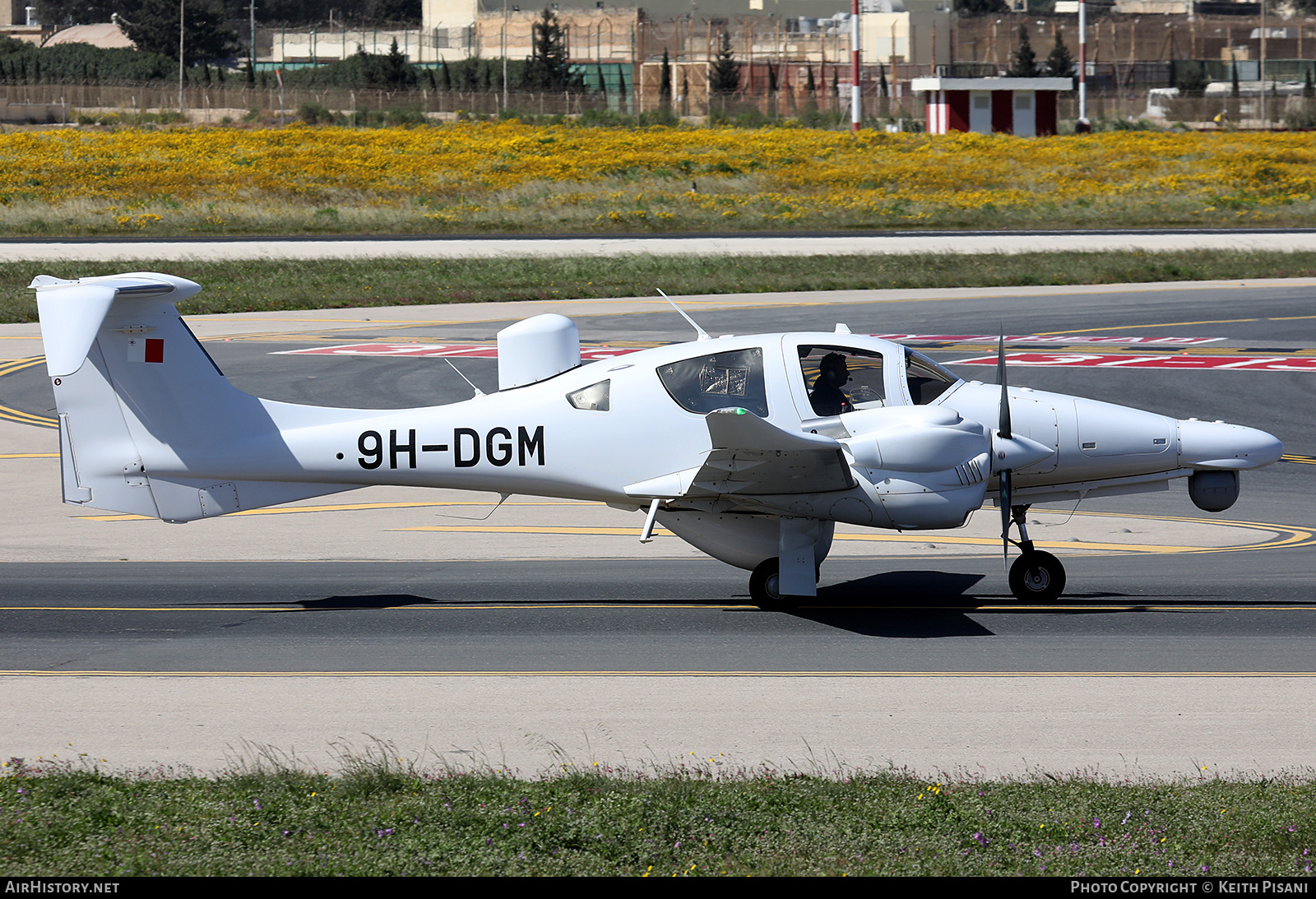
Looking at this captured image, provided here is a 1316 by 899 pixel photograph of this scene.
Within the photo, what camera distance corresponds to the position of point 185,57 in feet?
438

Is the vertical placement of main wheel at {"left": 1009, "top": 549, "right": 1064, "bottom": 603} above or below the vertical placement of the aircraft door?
below

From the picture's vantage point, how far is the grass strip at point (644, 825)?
7.12 meters

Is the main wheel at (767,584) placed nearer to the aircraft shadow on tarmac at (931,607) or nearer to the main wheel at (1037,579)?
the aircraft shadow on tarmac at (931,607)

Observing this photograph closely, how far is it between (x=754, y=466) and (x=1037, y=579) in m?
3.17

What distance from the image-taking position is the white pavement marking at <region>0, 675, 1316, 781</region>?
9.02 metres

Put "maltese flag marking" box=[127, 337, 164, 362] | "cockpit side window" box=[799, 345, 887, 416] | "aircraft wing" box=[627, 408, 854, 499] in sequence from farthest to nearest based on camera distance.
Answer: "maltese flag marking" box=[127, 337, 164, 362], "cockpit side window" box=[799, 345, 887, 416], "aircraft wing" box=[627, 408, 854, 499]

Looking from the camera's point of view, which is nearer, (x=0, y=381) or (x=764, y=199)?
(x=0, y=381)

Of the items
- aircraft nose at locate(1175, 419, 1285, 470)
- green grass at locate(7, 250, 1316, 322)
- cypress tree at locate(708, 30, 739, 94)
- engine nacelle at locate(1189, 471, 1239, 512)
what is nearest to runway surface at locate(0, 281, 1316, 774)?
engine nacelle at locate(1189, 471, 1239, 512)

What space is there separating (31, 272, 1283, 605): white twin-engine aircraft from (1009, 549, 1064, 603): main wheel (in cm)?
2

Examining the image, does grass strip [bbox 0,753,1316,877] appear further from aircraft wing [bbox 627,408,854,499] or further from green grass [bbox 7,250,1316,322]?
green grass [bbox 7,250,1316,322]

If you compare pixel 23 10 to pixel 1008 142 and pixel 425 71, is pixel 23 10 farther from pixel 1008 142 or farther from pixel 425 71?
pixel 1008 142

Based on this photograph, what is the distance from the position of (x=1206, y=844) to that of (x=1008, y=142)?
238 ft

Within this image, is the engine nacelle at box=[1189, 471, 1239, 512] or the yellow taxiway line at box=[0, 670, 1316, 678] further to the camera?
the engine nacelle at box=[1189, 471, 1239, 512]
